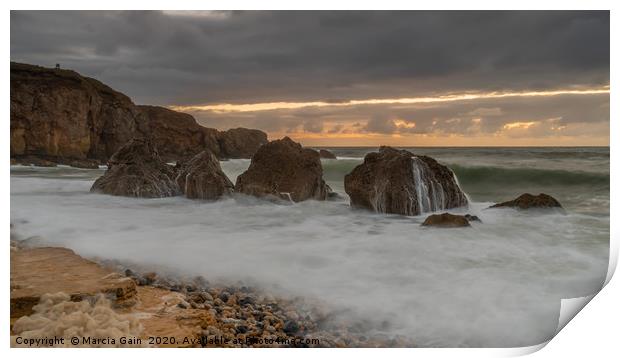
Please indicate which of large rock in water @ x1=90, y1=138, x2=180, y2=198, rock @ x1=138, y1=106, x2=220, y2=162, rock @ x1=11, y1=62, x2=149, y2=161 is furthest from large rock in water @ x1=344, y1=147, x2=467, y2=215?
A: rock @ x1=11, y1=62, x2=149, y2=161

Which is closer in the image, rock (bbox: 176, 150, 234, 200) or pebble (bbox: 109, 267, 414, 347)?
pebble (bbox: 109, 267, 414, 347)

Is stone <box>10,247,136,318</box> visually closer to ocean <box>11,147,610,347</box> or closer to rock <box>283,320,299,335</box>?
ocean <box>11,147,610,347</box>

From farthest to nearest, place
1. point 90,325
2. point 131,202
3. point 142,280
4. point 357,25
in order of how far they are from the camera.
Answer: point 131,202, point 357,25, point 142,280, point 90,325

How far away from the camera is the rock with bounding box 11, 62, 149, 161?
4453mm

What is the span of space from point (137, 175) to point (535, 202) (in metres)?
4.31

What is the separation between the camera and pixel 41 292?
299 cm

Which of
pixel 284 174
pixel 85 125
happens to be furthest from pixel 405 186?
pixel 85 125

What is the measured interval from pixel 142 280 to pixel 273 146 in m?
2.47

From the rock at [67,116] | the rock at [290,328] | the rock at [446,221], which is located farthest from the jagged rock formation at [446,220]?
the rock at [67,116]

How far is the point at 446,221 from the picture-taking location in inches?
164

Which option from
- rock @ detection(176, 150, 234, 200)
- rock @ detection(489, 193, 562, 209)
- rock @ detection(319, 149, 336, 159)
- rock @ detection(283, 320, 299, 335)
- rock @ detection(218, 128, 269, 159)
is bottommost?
rock @ detection(283, 320, 299, 335)

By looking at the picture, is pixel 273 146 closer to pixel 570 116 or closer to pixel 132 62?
pixel 132 62

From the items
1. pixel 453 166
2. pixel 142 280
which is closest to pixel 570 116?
pixel 453 166

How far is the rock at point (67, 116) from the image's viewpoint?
445cm
